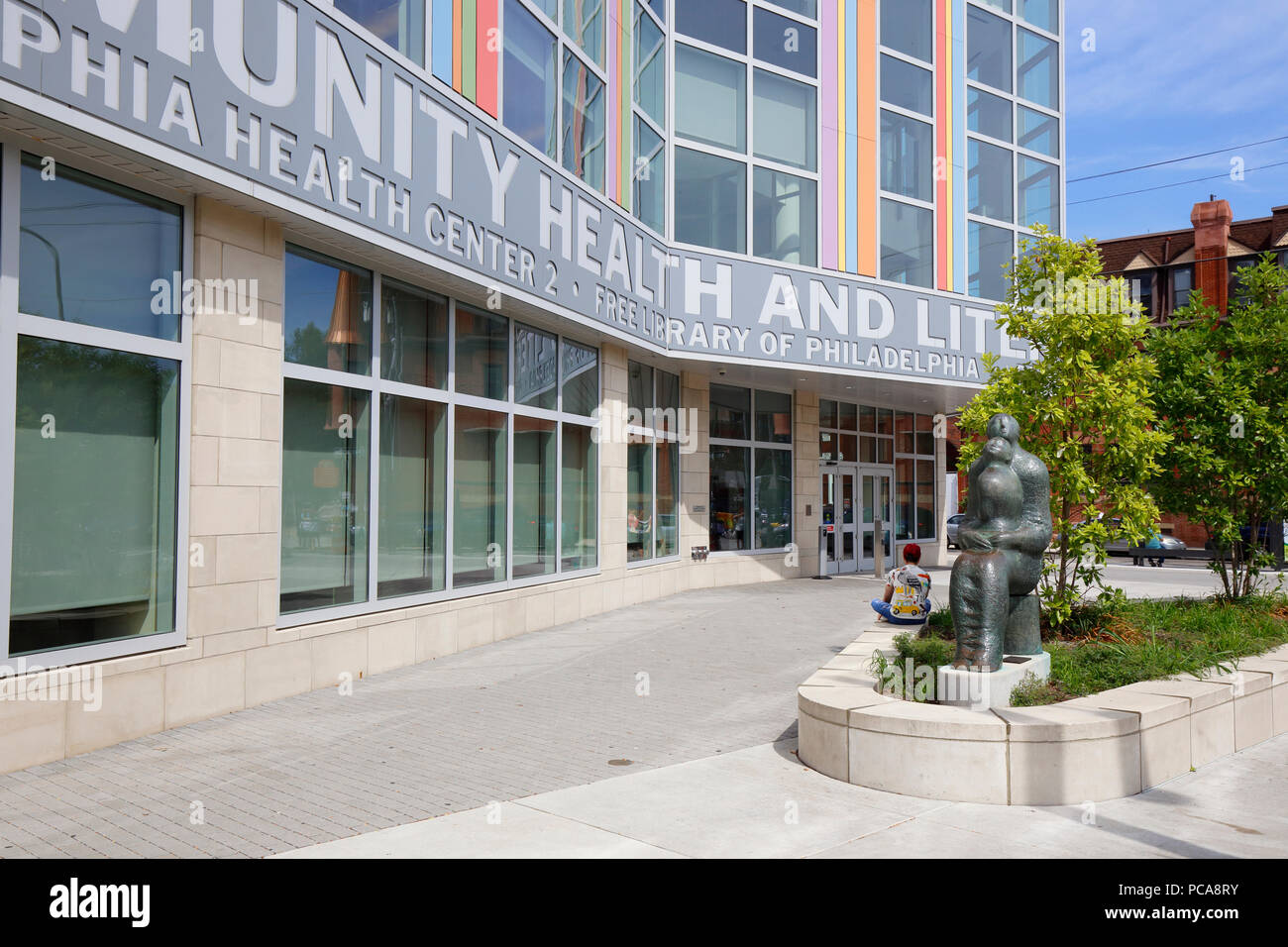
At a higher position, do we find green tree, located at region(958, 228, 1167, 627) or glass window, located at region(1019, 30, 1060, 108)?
glass window, located at region(1019, 30, 1060, 108)

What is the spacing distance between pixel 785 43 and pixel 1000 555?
14205mm

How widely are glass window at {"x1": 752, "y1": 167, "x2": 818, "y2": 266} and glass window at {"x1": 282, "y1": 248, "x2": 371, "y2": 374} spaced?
9.29 m

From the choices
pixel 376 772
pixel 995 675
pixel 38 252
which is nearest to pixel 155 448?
pixel 38 252

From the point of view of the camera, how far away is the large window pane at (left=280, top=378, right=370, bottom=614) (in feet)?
28.2

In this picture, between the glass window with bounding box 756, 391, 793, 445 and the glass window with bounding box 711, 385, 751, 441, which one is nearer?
the glass window with bounding box 711, 385, 751, 441

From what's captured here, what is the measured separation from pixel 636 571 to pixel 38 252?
409 inches

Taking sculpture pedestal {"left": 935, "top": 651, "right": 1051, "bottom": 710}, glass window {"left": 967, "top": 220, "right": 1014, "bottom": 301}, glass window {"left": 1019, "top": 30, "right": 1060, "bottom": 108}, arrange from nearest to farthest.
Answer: sculpture pedestal {"left": 935, "top": 651, "right": 1051, "bottom": 710} < glass window {"left": 967, "top": 220, "right": 1014, "bottom": 301} < glass window {"left": 1019, "top": 30, "right": 1060, "bottom": 108}

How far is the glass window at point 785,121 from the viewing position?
57.6 ft

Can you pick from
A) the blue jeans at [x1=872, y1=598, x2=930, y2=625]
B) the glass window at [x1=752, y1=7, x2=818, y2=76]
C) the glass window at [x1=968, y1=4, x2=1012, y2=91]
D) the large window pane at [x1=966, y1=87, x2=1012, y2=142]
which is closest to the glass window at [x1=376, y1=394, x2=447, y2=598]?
the blue jeans at [x1=872, y1=598, x2=930, y2=625]

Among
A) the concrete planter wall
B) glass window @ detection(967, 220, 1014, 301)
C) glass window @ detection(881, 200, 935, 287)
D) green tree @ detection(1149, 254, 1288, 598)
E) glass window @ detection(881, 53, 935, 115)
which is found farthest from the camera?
glass window @ detection(967, 220, 1014, 301)

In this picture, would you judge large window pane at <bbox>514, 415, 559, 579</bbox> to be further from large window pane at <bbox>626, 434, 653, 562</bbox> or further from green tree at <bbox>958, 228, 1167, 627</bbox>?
green tree at <bbox>958, 228, 1167, 627</bbox>

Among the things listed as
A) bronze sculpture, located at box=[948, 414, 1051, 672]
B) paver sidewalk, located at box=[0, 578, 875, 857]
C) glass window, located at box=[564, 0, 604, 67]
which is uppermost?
glass window, located at box=[564, 0, 604, 67]

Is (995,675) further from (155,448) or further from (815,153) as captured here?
(815,153)

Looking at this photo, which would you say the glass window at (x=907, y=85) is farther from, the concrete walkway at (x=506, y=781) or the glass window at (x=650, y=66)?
the concrete walkway at (x=506, y=781)
